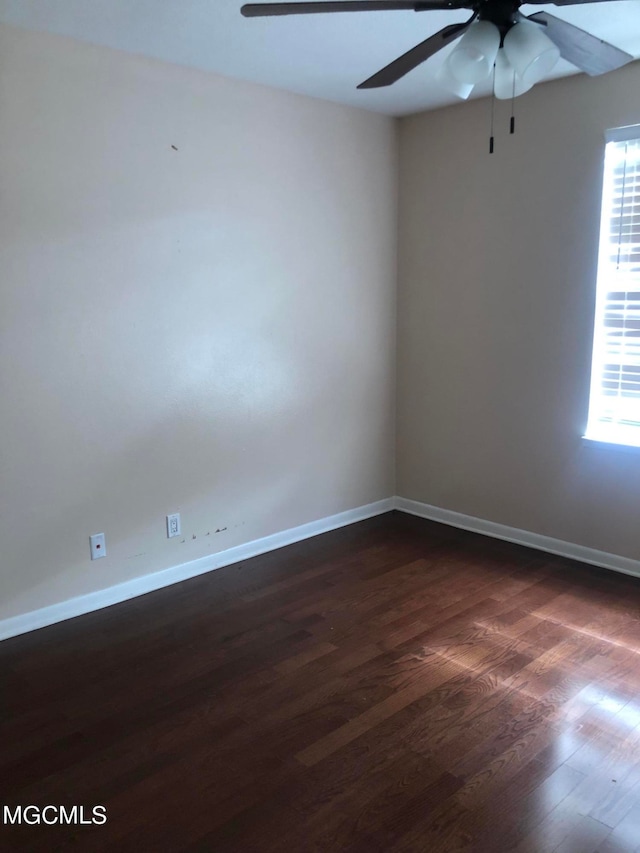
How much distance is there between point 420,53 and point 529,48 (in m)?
0.35

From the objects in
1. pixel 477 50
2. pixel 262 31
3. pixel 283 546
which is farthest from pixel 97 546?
pixel 477 50

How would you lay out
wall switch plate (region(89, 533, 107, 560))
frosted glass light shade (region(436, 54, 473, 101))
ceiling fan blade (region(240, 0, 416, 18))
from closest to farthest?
ceiling fan blade (region(240, 0, 416, 18))
frosted glass light shade (region(436, 54, 473, 101))
wall switch plate (region(89, 533, 107, 560))

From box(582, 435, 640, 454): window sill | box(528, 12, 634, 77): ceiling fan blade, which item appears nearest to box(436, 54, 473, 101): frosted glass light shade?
box(528, 12, 634, 77): ceiling fan blade

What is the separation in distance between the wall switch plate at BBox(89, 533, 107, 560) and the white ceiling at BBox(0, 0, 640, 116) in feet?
7.31

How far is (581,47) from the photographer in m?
2.04

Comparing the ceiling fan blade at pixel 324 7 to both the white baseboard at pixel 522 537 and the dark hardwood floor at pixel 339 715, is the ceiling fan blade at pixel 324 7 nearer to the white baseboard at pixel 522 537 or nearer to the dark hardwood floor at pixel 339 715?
the dark hardwood floor at pixel 339 715

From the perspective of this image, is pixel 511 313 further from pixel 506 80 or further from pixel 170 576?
pixel 170 576

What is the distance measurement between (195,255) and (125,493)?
4.13 feet

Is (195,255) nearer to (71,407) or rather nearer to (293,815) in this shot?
(71,407)

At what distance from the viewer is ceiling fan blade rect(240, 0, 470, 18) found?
1771mm

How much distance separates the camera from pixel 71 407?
304 centimetres

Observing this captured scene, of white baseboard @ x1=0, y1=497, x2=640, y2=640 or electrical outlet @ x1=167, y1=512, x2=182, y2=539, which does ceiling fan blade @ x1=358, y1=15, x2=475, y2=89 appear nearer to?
electrical outlet @ x1=167, y1=512, x2=182, y2=539

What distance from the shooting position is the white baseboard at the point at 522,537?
140 inches

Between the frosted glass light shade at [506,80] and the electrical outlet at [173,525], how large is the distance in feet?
8.05
